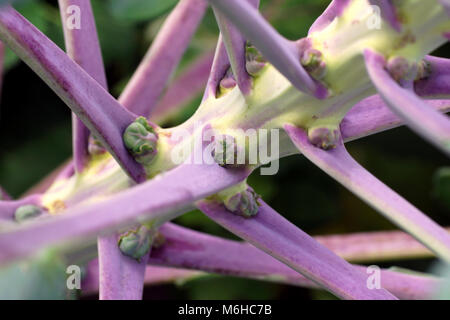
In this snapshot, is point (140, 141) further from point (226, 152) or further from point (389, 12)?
point (389, 12)

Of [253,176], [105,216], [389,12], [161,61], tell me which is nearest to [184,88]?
[253,176]

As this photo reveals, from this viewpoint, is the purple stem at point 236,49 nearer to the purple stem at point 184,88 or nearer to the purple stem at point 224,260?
the purple stem at point 224,260

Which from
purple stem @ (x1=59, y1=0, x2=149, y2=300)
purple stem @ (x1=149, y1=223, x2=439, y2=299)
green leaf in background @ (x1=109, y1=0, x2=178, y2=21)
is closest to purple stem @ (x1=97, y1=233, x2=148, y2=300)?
purple stem @ (x1=59, y1=0, x2=149, y2=300)

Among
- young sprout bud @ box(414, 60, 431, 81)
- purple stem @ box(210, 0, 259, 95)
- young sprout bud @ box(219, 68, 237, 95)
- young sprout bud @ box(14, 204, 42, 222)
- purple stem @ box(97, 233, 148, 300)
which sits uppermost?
young sprout bud @ box(219, 68, 237, 95)

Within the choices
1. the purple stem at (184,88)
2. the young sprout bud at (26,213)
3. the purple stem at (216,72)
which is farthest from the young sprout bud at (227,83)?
the purple stem at (184,88)

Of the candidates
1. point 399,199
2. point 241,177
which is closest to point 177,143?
point 241,177

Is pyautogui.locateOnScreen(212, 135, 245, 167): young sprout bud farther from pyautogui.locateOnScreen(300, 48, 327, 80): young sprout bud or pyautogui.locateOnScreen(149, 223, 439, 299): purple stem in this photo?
pyautogui.locateOnScreen(149, 223, 439, 299): purple stem
